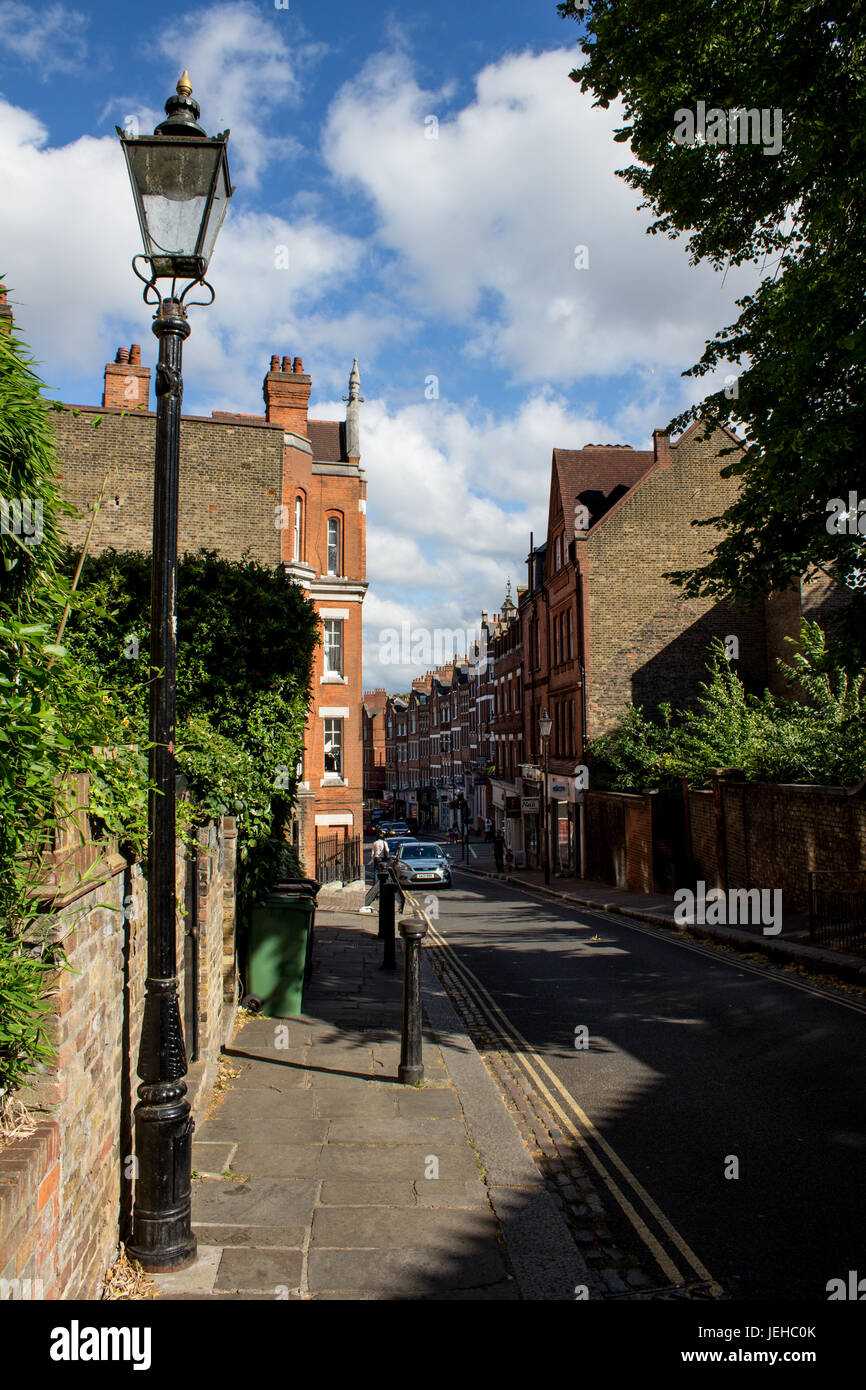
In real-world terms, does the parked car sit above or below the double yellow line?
below

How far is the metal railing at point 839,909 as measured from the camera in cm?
1367

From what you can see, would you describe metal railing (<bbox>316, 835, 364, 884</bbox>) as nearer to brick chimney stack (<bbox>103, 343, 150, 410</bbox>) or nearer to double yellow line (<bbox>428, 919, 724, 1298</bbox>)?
brick chimney stack (<bbox>103, 343, 150, 410</bbox>)

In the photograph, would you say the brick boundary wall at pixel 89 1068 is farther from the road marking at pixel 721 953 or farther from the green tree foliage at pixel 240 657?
the road marking at pixel 721 953

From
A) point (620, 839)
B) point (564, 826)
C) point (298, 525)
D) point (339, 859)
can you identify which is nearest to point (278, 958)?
point (339, 859)

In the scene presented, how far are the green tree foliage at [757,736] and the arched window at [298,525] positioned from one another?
12.6 metres

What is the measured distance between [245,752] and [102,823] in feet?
21.1

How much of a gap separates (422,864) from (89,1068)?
1044 inches

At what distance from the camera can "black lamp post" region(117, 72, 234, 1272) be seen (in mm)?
4383

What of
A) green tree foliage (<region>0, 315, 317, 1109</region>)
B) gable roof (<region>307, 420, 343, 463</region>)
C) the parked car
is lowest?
the parked car

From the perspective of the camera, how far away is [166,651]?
4602mm

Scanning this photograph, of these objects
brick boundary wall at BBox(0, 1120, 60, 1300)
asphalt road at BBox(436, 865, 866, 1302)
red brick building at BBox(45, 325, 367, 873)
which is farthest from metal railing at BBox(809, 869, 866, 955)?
brick boundary wall at BBox(0, 1120, 60, 1300)

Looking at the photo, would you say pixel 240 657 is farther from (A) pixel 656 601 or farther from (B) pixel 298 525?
(A) pixel 656 601

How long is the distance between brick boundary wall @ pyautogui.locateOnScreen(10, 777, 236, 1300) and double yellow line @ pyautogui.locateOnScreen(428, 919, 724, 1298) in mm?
2893

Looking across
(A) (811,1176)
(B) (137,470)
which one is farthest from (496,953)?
(B) (137,470)
